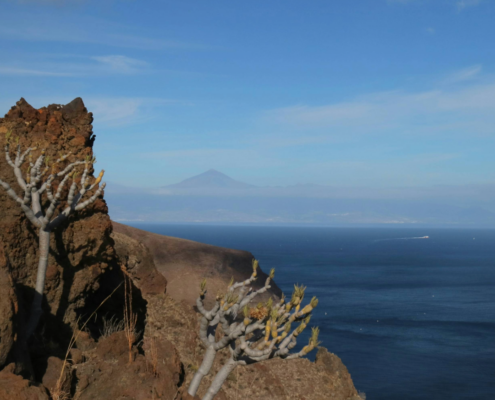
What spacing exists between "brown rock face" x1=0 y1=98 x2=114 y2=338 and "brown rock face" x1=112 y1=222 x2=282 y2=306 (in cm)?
2128

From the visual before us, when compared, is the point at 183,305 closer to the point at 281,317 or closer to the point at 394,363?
the point at 281,317

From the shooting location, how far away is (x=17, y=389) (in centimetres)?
862

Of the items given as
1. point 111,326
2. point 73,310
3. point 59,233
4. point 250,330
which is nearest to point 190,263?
point 111,326

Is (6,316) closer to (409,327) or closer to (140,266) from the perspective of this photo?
(140,266)

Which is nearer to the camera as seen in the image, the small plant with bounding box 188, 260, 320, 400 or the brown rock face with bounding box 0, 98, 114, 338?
the small plant with bounding box 188, 260, 320, 400

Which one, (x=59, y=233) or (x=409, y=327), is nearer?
Result: (x=59, y=233)

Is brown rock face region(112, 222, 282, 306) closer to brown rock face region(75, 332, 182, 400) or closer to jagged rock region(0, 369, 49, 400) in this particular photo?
brown rock face region(75, 332, 182, 400)

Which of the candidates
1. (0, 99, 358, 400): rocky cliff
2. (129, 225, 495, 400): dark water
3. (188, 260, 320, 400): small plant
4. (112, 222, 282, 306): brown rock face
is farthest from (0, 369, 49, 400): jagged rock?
(129, 225, 495, 400): dark water

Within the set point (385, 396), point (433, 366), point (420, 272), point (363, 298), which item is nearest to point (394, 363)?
point (433, 366)

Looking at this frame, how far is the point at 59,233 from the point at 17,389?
5337 mm

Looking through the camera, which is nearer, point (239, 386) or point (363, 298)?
point (239, 386)

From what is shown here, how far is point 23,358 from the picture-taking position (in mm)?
9844

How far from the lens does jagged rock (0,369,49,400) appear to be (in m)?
8.48

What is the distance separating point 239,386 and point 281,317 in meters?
14.0
